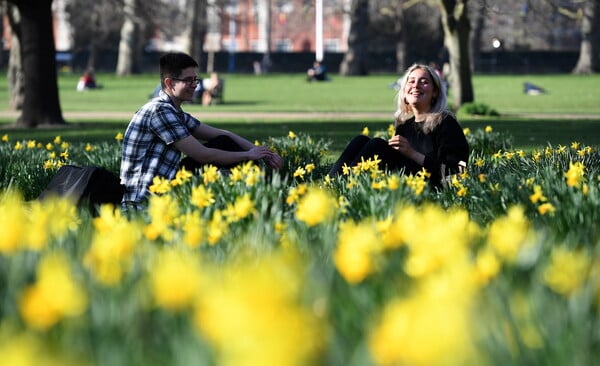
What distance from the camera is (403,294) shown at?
3002 millimetres

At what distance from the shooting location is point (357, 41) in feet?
195

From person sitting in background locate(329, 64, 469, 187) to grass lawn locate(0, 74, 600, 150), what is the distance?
6447 mm

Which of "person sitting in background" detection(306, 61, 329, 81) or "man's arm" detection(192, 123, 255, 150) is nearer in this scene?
"man's arm" detection(192, 123, 255, 150)

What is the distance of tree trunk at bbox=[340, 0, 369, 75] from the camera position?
59.2m

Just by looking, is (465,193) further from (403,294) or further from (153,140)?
(403,294)

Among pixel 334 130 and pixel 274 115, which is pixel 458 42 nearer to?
pixel 274 115

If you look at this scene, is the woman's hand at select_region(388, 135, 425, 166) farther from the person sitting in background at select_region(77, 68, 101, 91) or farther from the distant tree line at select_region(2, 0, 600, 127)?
the person sitting in background at select_region(77, 68, 101, 91)

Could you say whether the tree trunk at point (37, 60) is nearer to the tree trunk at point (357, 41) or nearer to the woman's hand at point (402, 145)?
the woman's hand at point (402, 145)

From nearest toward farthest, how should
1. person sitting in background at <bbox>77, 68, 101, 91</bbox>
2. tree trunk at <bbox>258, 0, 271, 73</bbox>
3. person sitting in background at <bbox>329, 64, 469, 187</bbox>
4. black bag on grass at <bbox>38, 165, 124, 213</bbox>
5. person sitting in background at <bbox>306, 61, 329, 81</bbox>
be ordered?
black bag on grass at <bbox>38, 165, 124, 213</bbox> < person sitting in background at <bbox>329, 64, 469, 187</bbox> < person sitting in background at <bbox>77, 68, 101, 91</bbox> < person sitting in background at <bbox>306, 61, 329, 81</bbox> < tree trunk at <bbox>258, 0, 271, 73</bbox>

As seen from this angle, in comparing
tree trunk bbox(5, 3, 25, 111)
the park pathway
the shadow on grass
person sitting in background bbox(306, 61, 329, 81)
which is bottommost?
person sitting in background bbox(306, 61, 329, 81)

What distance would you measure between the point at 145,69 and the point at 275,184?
68.1m

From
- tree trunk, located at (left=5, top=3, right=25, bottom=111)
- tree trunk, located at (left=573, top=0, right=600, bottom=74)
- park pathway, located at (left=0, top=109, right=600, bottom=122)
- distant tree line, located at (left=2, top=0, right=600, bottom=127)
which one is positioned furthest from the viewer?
tree trunk, located at (left=573, top=0, right=600, bottom=74)

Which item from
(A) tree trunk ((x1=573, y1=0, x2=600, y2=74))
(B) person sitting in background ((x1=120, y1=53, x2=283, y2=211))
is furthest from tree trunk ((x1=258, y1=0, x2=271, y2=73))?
(B) person sitting in background ((x1=120, y1=53, x2=283, y2=211))

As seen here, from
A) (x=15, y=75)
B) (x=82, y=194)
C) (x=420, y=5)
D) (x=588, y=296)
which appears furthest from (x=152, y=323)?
(x=420, y=5)
